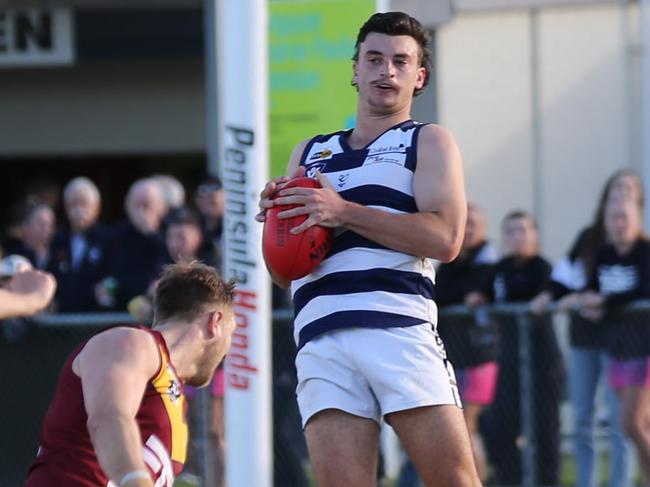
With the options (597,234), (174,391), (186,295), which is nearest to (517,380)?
(597,234)

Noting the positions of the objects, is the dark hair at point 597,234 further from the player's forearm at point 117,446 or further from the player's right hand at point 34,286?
the player's forearm at point 117,446

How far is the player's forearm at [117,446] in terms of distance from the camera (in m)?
3.76

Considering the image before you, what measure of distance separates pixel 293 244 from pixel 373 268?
29 cm

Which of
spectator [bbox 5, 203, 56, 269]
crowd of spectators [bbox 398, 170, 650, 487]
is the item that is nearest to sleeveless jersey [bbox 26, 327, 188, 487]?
crowd of spectators [bbox 398, 170, 650, 487]

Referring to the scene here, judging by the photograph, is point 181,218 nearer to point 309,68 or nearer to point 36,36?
point 309,68

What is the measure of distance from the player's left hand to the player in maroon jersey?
339 mm

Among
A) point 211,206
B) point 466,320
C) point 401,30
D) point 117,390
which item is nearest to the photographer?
point 117,390

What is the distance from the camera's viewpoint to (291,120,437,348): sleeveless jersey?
464cm

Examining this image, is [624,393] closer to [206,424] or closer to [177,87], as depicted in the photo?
[206,424]

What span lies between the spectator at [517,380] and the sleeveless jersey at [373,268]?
4.24 meters

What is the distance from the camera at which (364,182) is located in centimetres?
471

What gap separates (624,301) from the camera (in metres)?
8.44

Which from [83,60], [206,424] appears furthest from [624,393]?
[83,60]

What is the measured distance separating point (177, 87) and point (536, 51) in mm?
4507
